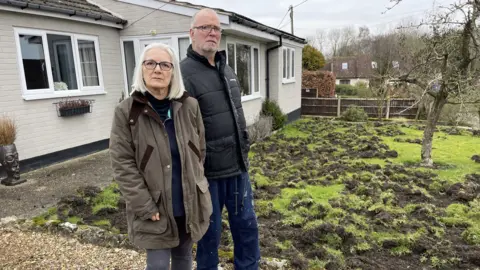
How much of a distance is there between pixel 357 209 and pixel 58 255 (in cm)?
352

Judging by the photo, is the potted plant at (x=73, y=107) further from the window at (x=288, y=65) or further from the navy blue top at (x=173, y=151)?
the window at (x=288, y=65)

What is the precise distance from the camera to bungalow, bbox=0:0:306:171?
564 centimetres

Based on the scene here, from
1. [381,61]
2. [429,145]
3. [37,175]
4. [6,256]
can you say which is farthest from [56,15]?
[381,61]

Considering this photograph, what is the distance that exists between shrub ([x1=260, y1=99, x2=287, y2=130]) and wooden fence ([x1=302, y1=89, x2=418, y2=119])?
555cm

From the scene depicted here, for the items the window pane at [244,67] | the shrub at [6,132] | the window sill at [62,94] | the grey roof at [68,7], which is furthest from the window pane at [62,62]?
the window pane at [244,67]

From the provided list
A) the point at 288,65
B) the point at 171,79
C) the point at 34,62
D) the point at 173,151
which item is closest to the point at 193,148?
the point at 173,151

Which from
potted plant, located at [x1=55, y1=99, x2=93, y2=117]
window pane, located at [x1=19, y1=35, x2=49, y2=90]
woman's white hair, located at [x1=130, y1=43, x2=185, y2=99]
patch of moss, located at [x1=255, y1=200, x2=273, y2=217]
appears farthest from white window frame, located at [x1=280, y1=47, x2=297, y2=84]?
woman's white hair, located at [x1=130, y1=43, x2=185, y2=99]

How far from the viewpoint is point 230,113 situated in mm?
2195

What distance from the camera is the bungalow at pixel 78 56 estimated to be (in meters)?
5.64

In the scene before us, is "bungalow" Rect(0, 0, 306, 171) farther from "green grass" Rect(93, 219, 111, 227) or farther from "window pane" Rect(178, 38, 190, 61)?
"green grass" Rect(93, 219, 111, 227)

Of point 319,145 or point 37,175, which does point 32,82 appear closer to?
point 37,175

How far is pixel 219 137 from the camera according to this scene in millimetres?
2143

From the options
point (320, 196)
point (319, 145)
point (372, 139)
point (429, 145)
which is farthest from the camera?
point (372, 139)

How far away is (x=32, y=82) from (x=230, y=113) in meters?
5.43
